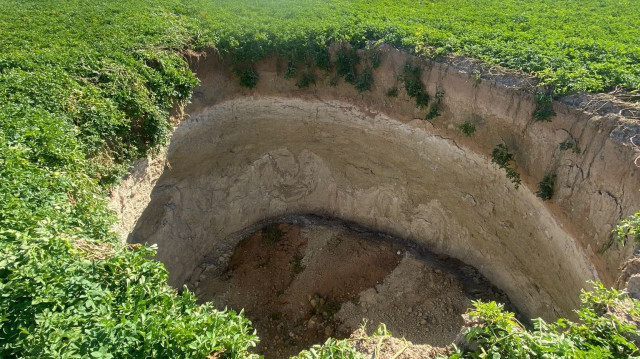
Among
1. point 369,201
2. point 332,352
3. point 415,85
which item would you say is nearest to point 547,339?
point 332,352

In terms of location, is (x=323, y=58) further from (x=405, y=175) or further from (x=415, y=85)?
(x=405, y=175)

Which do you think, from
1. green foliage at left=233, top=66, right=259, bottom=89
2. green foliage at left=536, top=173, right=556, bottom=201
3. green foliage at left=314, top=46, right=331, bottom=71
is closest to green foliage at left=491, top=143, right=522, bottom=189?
green foliage at left=536, top=173, right=556, bottom=201

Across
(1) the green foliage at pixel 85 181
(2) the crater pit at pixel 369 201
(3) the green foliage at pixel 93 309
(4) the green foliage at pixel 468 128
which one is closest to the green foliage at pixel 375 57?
(2) the crater pit at pixel 369 201

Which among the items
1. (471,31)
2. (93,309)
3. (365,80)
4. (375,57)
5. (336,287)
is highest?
(471,31)

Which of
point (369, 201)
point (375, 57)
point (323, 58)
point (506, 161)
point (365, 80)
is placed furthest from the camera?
point (369, 201)

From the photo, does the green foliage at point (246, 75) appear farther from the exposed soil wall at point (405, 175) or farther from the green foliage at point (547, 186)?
the green foliage at point (547, 186)

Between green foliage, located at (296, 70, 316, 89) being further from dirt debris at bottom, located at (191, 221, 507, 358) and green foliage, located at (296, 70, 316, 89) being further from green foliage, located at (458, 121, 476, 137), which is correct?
dirt debris at bottom, located at (191, 221, 507, 358)

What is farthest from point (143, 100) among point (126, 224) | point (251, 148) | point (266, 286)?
point (266, 286)
